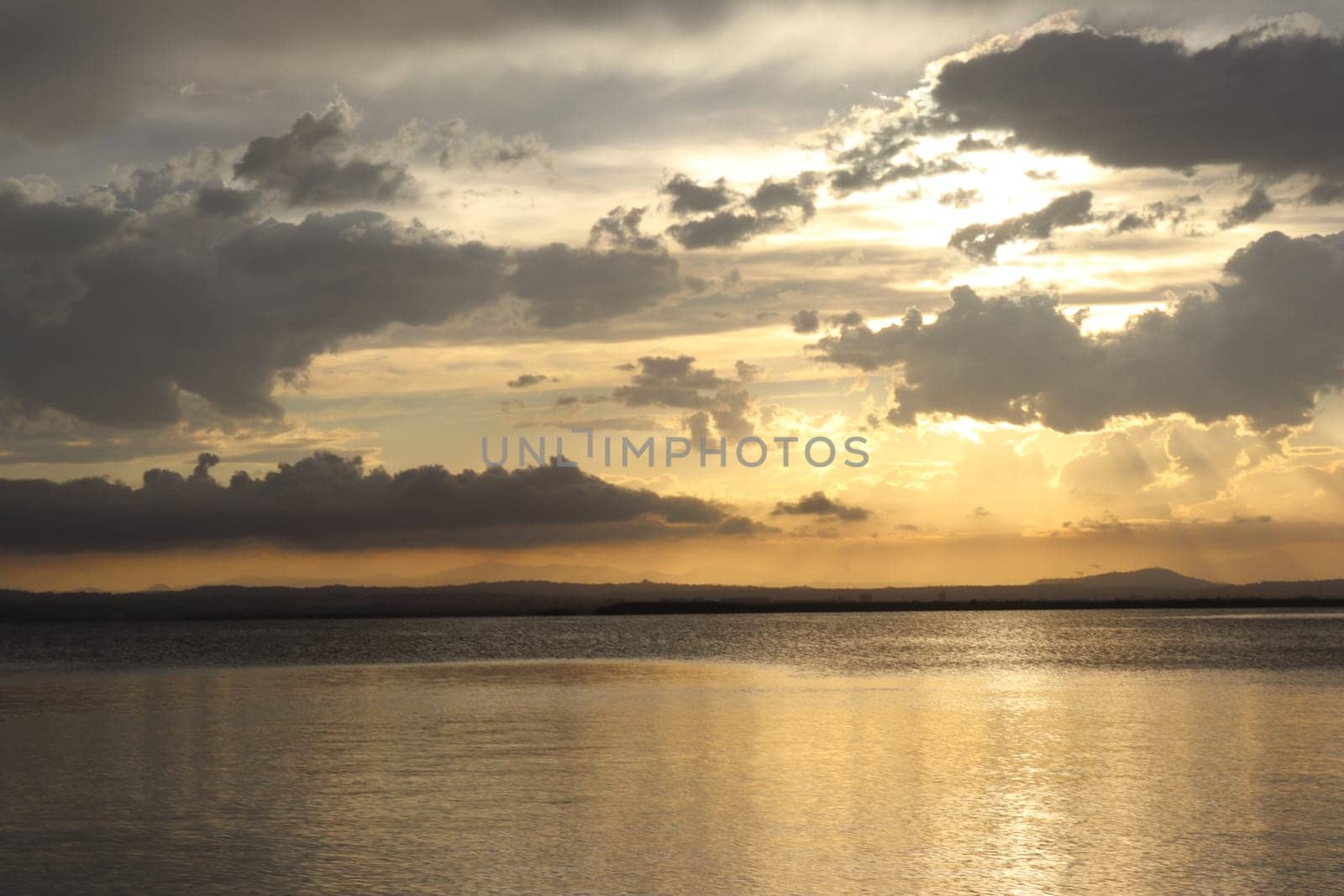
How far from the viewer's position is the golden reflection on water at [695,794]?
2167cm

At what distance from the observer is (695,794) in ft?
94.8

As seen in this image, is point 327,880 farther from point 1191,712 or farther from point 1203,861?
point 1191,712

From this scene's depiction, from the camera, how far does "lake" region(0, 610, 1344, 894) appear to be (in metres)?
21.6

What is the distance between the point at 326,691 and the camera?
201 ft

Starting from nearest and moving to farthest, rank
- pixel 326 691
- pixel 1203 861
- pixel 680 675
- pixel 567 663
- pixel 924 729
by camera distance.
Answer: pixel 1203 861 → pixel 924 729 → pixel 326 691 → pixel 680 675 → pixel 567 663

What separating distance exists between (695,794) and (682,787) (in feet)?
3.28

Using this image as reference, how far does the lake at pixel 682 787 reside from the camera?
21.6 meters

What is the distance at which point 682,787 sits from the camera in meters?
29.9

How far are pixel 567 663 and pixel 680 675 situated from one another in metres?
17.2

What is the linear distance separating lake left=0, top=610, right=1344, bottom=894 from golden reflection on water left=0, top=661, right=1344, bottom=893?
109 millimetres

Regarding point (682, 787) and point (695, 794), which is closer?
point (695, 794)

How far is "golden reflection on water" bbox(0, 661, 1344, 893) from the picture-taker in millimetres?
21672

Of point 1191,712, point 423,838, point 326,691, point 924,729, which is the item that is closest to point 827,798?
point 423,838

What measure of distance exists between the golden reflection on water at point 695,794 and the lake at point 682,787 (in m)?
0.11
